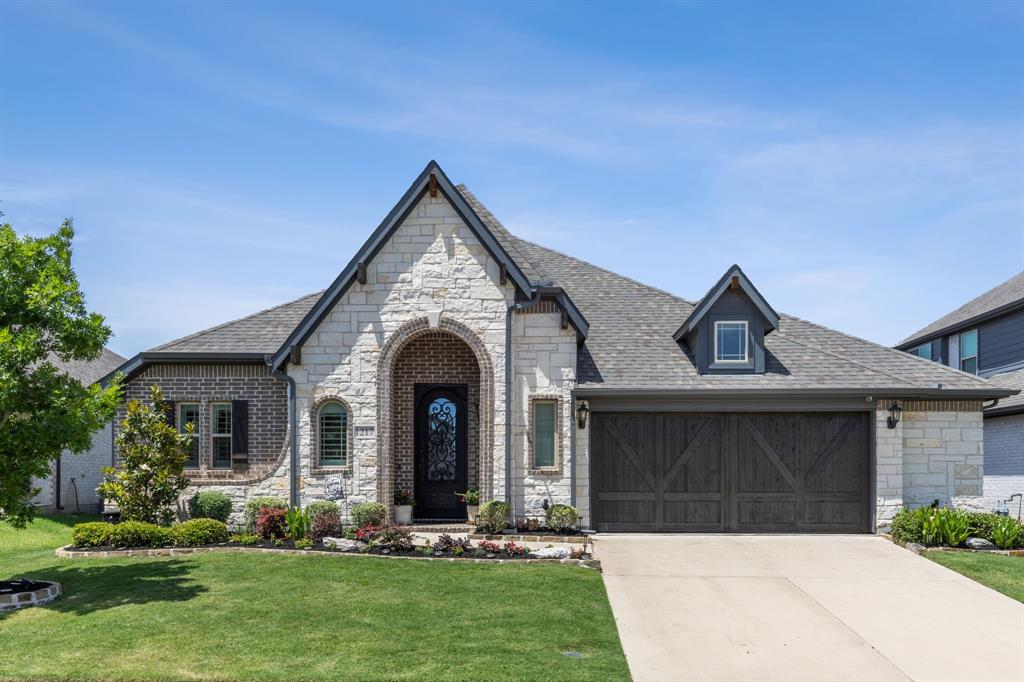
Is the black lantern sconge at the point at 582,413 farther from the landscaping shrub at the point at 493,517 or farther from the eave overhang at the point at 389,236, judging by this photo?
the eave overhang at the point at 389,236

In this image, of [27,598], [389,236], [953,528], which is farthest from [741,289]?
[27,598]

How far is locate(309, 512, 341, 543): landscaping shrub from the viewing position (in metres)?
14.4

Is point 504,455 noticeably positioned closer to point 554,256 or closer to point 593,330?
point 593,330

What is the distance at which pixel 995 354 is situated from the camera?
26.2 meters

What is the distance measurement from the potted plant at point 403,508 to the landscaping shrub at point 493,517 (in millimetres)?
1870

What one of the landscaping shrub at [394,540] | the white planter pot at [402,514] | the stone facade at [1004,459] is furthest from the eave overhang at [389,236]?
the stone facade at [1004,459]

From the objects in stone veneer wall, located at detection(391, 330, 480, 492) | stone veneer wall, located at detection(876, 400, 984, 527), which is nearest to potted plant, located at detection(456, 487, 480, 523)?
stone veneer wall, located at detection(391, 330, 480, 492)

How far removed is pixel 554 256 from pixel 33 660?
16610 millimetres

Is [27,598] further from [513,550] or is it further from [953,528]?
[953,528]

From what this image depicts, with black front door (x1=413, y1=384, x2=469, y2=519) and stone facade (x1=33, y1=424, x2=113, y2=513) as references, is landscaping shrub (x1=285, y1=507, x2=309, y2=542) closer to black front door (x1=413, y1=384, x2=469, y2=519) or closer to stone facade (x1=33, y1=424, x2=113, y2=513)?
black front door (x1=413, y1=384, x2=469, y2=519)

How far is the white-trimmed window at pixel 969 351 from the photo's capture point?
27469 mm

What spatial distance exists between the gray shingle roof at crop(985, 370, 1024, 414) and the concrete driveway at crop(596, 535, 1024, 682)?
9998mm

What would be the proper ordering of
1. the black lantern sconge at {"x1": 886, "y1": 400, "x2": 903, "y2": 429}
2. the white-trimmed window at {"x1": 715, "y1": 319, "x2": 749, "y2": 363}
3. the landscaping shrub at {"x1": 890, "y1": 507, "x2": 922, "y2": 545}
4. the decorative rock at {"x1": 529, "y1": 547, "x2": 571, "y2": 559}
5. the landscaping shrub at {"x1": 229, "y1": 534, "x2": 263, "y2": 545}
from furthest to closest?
the white-trimmed window at {"x1": 715, "y1": 319, "x2": 749, "y2": 363}, the black lantern sconge at {"x1": 886, "y1": 400, "x2": 903, "y2": 429}, the landscaping shrub at {"x1": 890, "y1": 507, "x2": 922, "y2": 545}, the landscaping shrub at {"x1": 229, "y1": 534, "x2": 263, "y2": 545}, the decorative rock at {"x1": 529, "y1": 547, "x2": 571, "y2": 559}

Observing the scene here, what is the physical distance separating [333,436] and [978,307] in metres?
23.6
